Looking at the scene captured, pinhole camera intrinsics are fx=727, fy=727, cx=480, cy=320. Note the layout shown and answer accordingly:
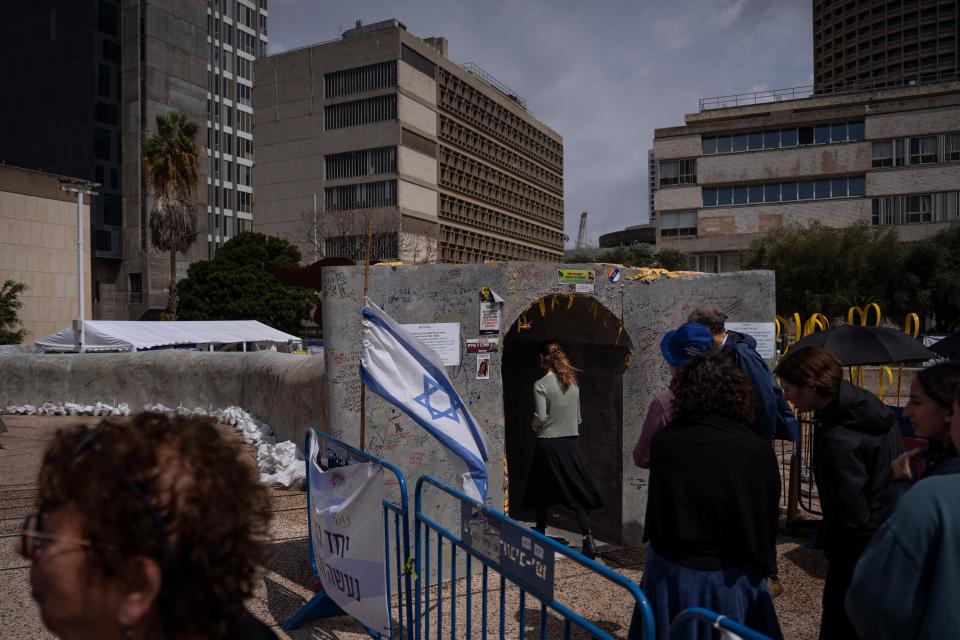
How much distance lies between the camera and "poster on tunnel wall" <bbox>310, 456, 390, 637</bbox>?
4090 mm

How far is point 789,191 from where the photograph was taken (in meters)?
53.5

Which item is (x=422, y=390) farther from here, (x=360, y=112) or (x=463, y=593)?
(x=360, y=112)

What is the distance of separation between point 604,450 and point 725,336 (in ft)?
11.5

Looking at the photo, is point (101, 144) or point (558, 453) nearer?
point (558, 453)

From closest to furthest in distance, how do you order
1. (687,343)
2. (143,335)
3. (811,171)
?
(687,343)
(143,335)
(811,171)

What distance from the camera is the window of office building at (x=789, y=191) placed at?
5269 cm

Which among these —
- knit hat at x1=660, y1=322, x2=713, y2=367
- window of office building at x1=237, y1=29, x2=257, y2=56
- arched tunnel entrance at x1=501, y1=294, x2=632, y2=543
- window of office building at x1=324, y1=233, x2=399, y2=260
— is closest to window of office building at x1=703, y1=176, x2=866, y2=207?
window of office building at x1=324, y1=233, x2=399, y2=260

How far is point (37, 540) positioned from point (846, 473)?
3240mm

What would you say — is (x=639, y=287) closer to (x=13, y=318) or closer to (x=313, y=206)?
(x=13, y=318)

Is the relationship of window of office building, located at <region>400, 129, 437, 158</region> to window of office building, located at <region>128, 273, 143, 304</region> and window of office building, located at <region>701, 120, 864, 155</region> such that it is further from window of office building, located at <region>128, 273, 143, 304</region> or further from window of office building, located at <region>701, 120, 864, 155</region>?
window of office building, located at <region>701, 120, 864, 155</region>

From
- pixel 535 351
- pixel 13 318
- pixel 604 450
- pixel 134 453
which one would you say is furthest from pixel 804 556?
pixel 13 318

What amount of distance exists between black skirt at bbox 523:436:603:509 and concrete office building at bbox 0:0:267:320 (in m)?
56.8

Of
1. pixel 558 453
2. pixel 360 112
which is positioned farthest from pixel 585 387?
pixel 360 112

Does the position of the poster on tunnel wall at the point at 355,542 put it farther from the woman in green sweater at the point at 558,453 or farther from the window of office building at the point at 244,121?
the window of office building at the point at 244,121
